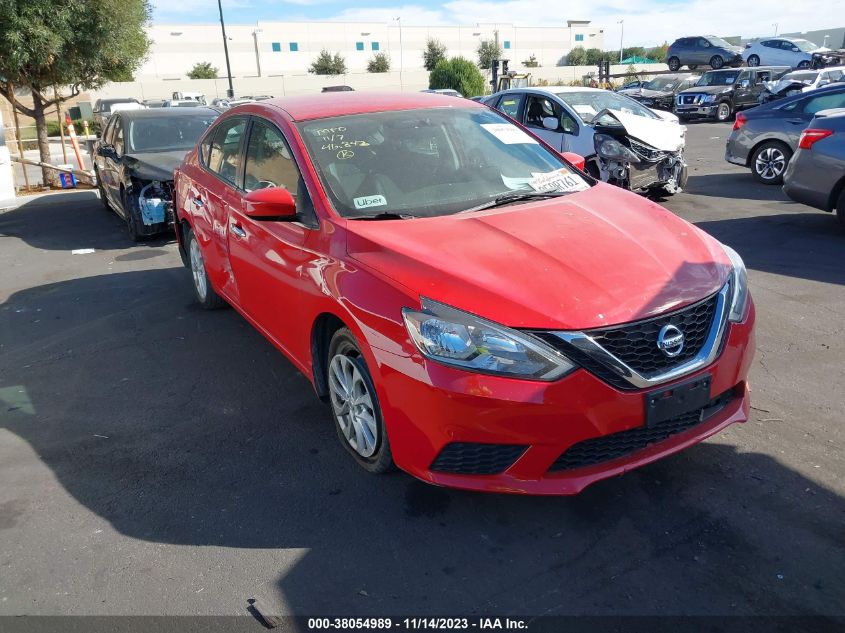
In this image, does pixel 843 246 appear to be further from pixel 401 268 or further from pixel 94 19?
pixel 94 19

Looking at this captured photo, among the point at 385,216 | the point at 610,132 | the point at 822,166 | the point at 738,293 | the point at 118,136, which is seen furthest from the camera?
the point at 118,136

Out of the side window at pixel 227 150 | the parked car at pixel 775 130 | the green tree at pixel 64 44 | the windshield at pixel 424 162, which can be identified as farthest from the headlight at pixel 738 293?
the green tree at pixel 64 44

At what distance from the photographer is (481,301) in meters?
2.80

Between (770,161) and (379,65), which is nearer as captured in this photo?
(770,161)

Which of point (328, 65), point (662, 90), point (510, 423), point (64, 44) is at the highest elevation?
point (328, 65)

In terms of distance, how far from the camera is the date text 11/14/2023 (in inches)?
99.3

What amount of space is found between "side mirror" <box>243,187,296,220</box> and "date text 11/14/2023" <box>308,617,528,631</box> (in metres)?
1.99

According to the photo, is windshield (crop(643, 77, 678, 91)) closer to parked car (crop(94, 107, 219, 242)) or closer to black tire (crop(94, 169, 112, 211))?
parked car (crop(94, 107, 219, 242))

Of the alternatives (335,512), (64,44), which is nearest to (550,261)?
(335,512)

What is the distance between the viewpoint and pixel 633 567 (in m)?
2.75

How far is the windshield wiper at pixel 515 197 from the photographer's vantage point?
12.3ft

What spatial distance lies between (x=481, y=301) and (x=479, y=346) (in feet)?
0.61

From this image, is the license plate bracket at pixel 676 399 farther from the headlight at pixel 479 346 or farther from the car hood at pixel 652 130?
the car hood at pixel 652 130

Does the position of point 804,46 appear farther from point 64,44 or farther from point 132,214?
point 132,214
